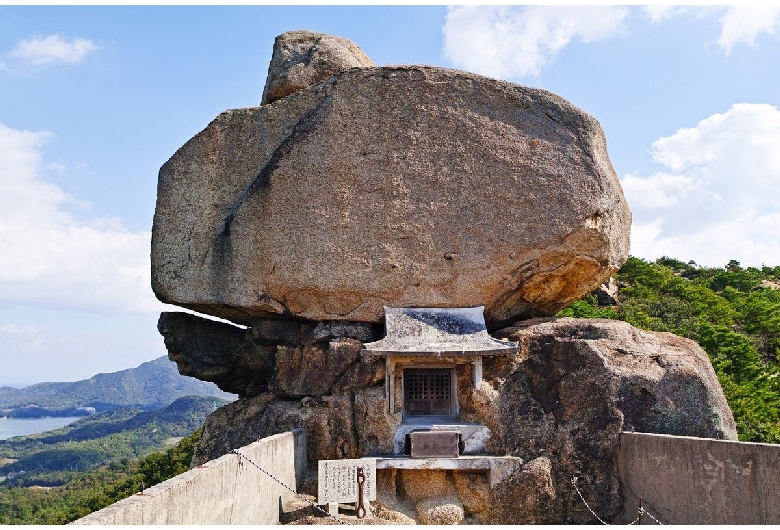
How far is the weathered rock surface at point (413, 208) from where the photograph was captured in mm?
13562

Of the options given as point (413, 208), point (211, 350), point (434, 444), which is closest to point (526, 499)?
point (434, 444)

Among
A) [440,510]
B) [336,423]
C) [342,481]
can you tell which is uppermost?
[336,423]

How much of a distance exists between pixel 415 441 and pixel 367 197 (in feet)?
17.3

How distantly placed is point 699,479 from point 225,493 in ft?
22.8

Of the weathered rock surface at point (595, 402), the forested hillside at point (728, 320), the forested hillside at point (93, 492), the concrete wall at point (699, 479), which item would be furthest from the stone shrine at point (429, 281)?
the forested hillside at point (728, 320)

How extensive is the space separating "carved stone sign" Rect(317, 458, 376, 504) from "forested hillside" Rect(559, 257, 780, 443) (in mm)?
11686

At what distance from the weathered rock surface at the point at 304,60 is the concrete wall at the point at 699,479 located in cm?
1130

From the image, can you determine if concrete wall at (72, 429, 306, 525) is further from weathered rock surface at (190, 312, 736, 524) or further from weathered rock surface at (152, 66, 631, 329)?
weathered rock surface at (152, 66, 631, 329)

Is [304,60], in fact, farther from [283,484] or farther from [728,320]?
[728,320]

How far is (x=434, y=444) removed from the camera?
12.1 meters

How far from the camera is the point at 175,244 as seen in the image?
48.5ft

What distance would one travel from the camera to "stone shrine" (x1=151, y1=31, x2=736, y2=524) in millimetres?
12047

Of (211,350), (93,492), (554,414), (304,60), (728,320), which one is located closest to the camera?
(554,414)

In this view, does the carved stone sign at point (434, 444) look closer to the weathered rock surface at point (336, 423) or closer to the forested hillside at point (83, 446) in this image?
the weathered rock surface at point (336, 423)
